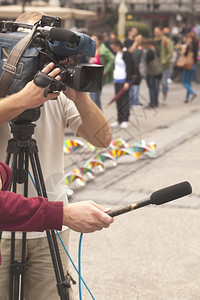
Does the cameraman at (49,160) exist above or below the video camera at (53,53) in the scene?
below

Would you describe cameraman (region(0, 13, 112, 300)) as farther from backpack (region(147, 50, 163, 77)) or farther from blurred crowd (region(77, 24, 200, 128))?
backpack (region(147, 50, 163, 77))

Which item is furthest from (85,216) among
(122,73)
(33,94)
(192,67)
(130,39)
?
(192,67)

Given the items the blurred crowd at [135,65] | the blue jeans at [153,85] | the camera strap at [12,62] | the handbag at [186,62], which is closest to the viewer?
the camera strap at [12,62]

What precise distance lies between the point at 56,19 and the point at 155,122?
34.2ft

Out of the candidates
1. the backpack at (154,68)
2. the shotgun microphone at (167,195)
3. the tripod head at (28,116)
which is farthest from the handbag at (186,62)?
the shotgun microphone at (167,195)

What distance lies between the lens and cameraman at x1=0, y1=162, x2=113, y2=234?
2084 millimetres

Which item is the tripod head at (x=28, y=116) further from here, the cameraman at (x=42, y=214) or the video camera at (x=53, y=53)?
the cameraman at (x=42, y=214)

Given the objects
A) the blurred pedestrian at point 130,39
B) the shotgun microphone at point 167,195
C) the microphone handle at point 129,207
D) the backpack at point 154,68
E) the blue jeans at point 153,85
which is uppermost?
the shotgun microphone at point 167,195

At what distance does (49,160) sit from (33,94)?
64 centimetres

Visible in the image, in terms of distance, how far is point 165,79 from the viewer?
16375 mm

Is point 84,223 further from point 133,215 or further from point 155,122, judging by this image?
point 155,122

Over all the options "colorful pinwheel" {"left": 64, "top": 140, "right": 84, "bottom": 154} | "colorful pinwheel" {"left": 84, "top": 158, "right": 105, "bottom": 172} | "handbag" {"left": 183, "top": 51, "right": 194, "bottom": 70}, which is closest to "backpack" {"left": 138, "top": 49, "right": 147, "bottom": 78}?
"handbag" {"left": 183, "top": 51, "right": 194, "bottom": 70}

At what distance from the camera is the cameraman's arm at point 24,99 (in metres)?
2.45

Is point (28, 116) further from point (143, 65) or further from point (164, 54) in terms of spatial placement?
point (164, 54)
